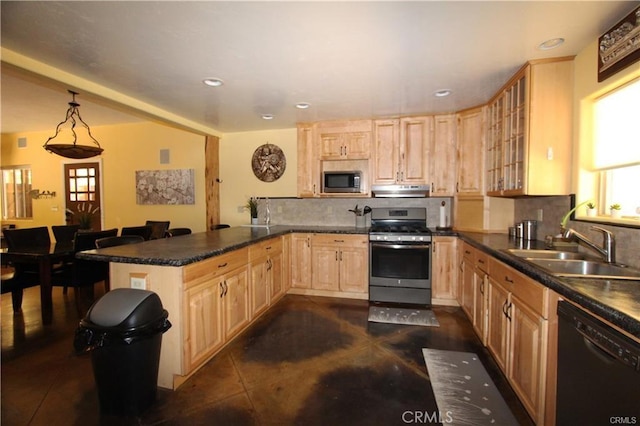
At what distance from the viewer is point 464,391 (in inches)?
77.7

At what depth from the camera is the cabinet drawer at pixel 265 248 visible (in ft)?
9.77

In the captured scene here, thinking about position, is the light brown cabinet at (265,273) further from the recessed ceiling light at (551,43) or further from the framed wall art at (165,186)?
the recessed ceiling light at (551,43)

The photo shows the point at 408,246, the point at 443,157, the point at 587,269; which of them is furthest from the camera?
the point at 443,157

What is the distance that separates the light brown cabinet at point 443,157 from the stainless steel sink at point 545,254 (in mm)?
1599

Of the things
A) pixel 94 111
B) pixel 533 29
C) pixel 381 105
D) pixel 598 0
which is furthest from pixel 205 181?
pixel 598 0

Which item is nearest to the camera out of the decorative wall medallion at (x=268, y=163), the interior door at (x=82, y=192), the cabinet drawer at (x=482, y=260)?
the cabinet drawer at (x=482, y=260)

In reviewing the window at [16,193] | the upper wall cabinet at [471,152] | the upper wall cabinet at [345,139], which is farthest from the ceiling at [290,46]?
the window at [16,193]

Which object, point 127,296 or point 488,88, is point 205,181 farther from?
point 488,88

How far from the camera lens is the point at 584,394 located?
4.05 ft

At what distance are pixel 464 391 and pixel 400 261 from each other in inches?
68.6

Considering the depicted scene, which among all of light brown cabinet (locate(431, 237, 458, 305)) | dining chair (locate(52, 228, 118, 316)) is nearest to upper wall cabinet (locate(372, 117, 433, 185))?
light brown cabinet (locate(431, 237, 458, 305))

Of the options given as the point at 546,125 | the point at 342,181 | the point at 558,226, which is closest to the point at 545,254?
the point at 558,226

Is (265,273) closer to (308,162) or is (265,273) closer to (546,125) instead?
(308,162)

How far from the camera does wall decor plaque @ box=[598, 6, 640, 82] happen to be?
165 centimetres
